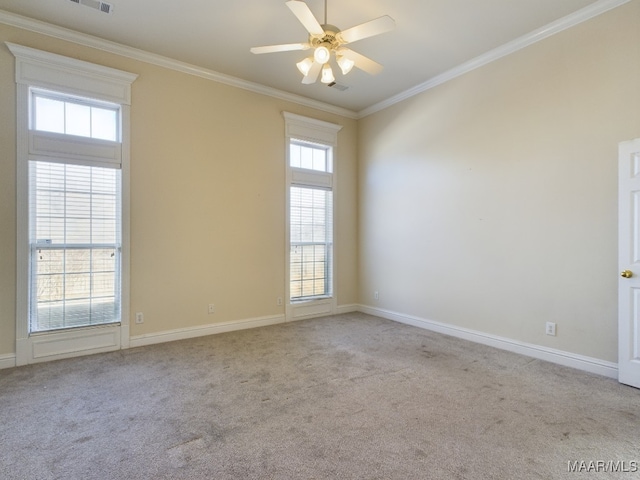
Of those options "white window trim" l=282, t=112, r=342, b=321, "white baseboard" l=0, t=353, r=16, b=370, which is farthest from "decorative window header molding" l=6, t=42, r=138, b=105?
"white baseboard" l=0, t=353, r=16, b=370

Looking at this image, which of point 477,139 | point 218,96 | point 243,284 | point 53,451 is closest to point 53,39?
point 218,96

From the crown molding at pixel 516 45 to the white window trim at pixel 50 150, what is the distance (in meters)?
3.56

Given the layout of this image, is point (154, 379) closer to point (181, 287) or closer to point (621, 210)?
point (181, 287)

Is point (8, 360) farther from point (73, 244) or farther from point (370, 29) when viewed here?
point (370, 29)

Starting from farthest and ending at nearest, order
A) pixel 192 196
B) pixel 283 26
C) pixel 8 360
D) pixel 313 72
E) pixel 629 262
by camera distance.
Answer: pixel 192 196, pixel 283 26, pixel 8 360, pixel 313 72, pixel 629 262

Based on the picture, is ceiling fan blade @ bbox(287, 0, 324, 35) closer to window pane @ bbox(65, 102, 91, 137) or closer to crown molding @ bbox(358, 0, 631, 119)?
crown molding @ bbox(358, 0, 631, 119)

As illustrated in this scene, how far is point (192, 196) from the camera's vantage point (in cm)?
415

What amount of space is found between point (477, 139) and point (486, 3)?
141cm

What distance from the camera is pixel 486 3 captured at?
2984 millimetres

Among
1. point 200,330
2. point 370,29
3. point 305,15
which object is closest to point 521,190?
point 370,29

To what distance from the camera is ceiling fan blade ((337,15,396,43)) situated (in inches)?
89.6

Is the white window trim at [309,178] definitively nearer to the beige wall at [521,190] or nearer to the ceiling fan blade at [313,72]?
the beige wall at [521,190]

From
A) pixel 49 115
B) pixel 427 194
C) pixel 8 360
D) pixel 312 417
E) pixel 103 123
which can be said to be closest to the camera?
pixel 312 417

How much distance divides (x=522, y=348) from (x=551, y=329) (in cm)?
37
